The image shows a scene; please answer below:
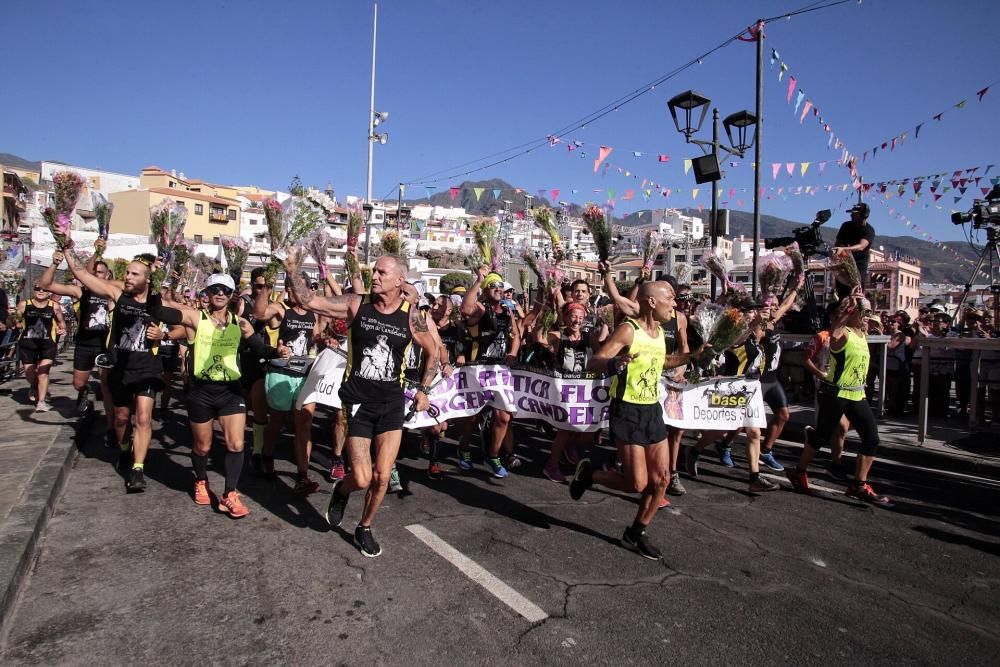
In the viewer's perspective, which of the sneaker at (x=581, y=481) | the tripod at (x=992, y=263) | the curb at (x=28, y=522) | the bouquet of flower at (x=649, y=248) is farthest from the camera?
the tripod at (x=992, y=263)

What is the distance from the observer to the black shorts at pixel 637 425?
4641mm

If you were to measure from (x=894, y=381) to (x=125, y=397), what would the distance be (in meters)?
10.9

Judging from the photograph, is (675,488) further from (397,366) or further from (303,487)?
(303,487)

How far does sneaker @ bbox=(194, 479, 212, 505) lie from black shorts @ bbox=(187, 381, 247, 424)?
0.60 m

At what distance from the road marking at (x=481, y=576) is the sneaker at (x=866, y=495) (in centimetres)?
394

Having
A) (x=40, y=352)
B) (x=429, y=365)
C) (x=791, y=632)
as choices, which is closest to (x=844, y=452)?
(x=791, y=632)

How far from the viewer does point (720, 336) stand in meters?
5.66

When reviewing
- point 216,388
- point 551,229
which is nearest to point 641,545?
point 216,388

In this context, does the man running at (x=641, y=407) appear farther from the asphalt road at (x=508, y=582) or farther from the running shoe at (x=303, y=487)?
the running shoe at (x=303, y=487)

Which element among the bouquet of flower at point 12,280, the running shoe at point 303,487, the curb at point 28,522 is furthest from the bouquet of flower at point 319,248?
the bouquet of flower at point 12,280

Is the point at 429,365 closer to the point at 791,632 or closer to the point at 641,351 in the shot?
the point at 641,351

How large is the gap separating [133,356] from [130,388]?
12.5 inches

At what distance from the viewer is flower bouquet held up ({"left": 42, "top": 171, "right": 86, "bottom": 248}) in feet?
18.5

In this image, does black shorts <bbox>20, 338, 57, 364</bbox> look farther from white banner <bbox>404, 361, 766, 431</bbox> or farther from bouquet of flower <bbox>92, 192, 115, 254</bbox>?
white banner <bbox>404, 361, 766, 431</bbox>
